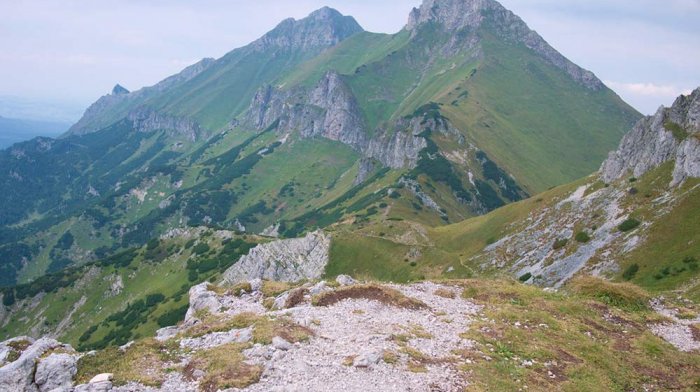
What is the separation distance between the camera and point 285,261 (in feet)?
483

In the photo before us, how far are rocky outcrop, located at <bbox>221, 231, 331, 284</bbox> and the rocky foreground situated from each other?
10034 cm

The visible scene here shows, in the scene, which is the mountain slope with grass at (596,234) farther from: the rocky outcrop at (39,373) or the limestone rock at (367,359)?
the rocky outcrop at (39,373)

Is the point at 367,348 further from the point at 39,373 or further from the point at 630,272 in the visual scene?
the point at 630,272

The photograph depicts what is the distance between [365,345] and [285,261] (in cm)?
12268

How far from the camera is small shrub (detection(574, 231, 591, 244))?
92387 mm

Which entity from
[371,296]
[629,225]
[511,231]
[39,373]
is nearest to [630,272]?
[629,225]

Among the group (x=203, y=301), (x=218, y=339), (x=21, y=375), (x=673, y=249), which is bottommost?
(x=673, y=249)

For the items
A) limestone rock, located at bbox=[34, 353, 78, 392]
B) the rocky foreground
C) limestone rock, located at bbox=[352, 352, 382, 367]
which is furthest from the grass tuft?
limestone rock, located at bbox=[34, 353, 78, 392]

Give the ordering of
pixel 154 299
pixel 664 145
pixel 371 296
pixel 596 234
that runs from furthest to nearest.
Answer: pixel 154 299 → pixel 664 145 → pixel 596 234 → pixel 371 296

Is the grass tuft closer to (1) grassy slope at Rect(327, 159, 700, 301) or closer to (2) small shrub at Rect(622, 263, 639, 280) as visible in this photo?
(1) grassy slope at Rect(327, 159, 700, 301)

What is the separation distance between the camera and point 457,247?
12788 centimetres

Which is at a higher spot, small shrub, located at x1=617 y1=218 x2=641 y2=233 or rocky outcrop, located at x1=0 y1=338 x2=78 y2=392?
rocky outcrop, located at x1=0 y1=338 x2=78 y2=392

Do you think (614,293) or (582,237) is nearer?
(614,293)

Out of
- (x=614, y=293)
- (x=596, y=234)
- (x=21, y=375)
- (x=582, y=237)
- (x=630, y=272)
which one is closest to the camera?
(x=21, y=375)
